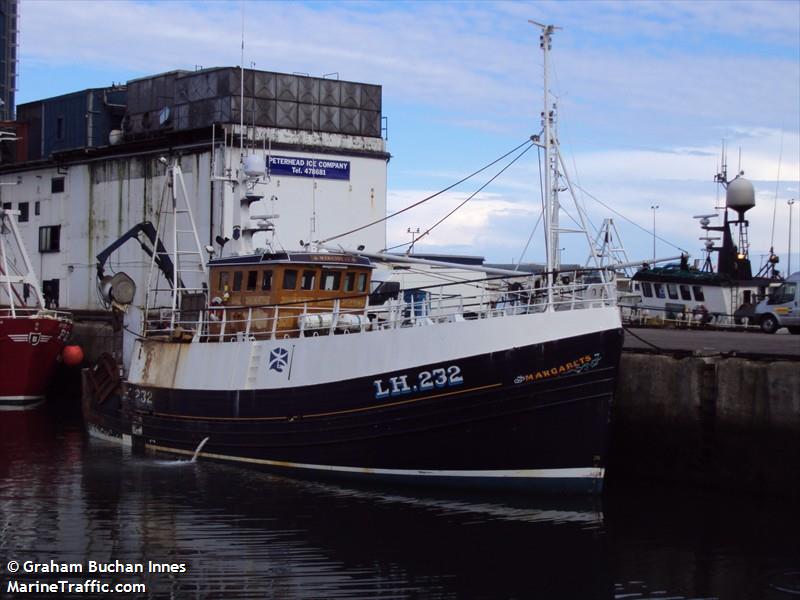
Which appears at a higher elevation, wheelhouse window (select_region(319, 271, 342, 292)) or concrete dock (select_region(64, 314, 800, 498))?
wheelhouse window (select_region(319, 271, 342, 292))

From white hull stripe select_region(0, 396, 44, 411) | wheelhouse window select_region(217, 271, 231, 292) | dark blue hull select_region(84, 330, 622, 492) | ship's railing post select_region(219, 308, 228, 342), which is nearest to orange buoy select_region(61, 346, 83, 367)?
white hull stripe select_region(0, 396, 44, 411)

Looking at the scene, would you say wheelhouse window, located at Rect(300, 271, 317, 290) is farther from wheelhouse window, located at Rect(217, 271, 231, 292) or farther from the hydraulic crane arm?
the hydraulic crane arm

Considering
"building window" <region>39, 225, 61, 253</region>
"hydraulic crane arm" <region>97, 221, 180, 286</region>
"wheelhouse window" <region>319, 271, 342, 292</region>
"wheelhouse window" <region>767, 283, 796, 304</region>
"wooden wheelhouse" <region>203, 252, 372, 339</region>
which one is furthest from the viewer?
"building window" <region>39, 225, 61, 253</region>

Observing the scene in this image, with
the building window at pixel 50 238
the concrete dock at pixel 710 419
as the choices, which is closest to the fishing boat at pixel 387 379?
the concrete dock at pixel 710 419

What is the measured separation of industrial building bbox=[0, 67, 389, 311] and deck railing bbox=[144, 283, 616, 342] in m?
11.4

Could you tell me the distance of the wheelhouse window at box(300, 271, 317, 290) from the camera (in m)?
21.4

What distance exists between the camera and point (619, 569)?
13.9 m

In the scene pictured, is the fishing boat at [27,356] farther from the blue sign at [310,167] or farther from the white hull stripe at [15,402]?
the blue sign at [310,167]

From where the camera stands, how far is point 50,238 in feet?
142

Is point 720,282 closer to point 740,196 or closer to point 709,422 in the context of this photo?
point 740,196

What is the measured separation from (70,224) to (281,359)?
25550mm

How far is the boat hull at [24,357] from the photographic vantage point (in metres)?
33.8

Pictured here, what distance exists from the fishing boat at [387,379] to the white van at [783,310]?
11868mm

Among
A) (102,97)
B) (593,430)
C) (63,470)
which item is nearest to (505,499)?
(593,430)
